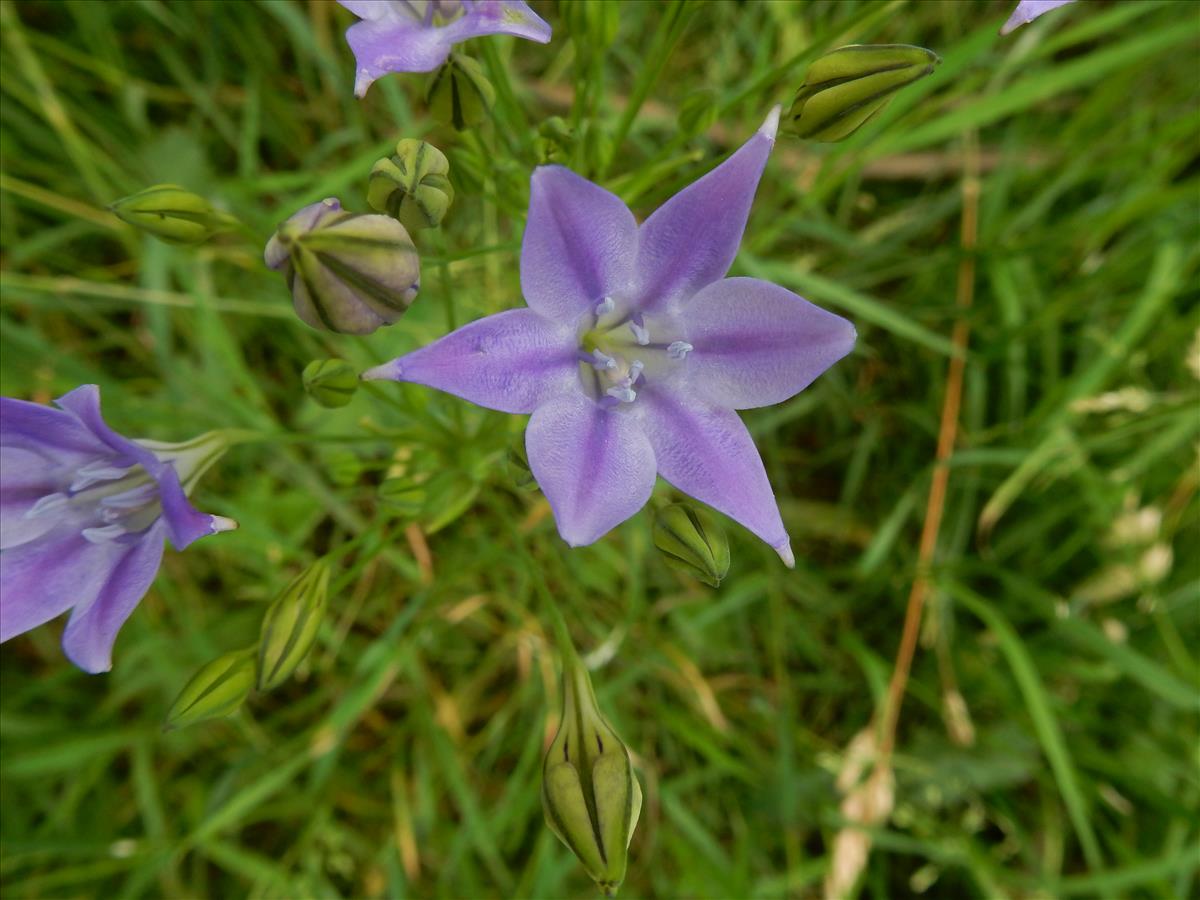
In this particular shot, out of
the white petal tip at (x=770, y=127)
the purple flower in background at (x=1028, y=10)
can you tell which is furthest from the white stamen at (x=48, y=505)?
the purple flower in background at (x=1028, y=10)

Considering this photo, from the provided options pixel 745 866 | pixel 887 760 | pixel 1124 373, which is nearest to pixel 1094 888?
pixel 887 760

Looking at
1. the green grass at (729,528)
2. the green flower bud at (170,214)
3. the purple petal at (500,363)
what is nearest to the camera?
the purple petal at (500,363)

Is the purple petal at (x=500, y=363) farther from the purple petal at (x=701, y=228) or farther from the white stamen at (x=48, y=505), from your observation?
the white stamen at (x=48, y=505)

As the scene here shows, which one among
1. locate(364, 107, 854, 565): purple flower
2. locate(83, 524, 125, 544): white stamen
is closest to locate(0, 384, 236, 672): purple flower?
locate(83, 524, 125, 544): white stamen

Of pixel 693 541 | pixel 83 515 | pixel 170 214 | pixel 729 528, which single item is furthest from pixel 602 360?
pixel 729 528

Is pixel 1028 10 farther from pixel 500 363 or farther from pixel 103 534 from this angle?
pixel 103 534
